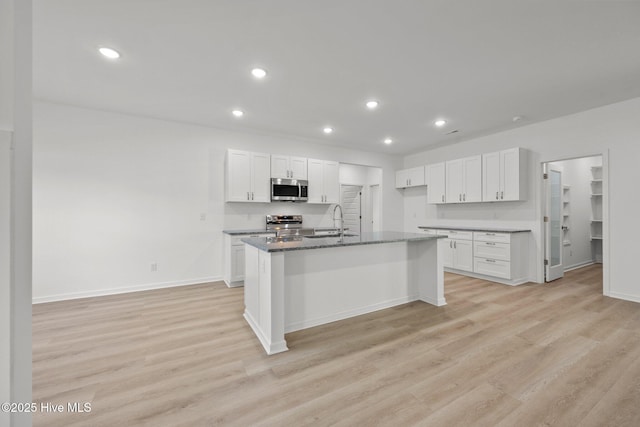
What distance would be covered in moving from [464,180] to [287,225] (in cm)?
360

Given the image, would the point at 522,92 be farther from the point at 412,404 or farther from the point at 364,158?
the point at 412,404

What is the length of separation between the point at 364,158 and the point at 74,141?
205 inches

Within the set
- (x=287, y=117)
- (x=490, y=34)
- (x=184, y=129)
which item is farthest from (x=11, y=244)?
(x=184, y=129)

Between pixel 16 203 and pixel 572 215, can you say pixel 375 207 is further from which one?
pixel 16 203

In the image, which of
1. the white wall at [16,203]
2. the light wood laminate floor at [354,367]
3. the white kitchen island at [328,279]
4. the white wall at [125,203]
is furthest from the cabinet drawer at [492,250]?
the white wall at [16,203]

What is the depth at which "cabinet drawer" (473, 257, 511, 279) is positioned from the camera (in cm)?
430

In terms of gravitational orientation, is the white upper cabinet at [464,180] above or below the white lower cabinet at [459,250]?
above

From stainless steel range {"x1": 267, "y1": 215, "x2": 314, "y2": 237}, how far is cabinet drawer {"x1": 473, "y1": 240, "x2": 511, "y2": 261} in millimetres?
3015

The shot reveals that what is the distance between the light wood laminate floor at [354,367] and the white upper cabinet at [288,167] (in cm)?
254

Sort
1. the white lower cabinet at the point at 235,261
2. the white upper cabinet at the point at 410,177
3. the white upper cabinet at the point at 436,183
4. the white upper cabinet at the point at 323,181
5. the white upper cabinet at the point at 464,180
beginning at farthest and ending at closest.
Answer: the white upper cabinet at the point at 410,177 < the white upper cabinet at the point at 436,183 < the white upper cabinet at the point at 323,181 < the white upper cabinet at the point at 464,180 < the white lower cabinet at the point at 235,261

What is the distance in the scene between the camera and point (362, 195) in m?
7.76

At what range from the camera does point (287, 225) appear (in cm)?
513

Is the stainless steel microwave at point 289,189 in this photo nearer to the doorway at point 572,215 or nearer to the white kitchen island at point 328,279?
the white kitchen island at point 328,279

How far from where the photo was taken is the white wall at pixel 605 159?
3508 millimetres
